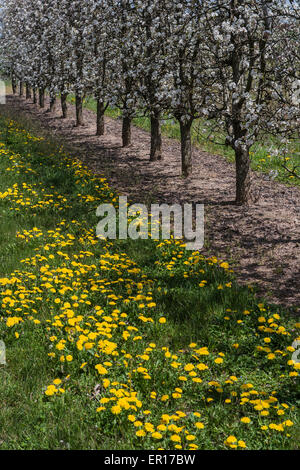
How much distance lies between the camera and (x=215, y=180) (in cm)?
1255

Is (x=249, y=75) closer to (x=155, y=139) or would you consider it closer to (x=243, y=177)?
(x=243, y=177)

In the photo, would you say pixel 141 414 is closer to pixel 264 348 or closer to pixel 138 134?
pixel 264 348

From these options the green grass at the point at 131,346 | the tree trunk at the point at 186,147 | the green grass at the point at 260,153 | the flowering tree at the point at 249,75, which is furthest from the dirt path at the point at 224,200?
the flowering tree at the point at 249,75

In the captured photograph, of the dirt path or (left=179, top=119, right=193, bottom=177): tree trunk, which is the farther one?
(left=179, top=119, right=193, bottom=177): tree trunk

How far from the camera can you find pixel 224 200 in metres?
10.8

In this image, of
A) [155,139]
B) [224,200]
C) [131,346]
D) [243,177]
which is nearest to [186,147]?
[155,139]

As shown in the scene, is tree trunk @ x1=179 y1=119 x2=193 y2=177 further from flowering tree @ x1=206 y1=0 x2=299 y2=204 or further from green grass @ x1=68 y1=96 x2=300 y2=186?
flowering tree @ x1=206 y1=0 x2=299 y2=204

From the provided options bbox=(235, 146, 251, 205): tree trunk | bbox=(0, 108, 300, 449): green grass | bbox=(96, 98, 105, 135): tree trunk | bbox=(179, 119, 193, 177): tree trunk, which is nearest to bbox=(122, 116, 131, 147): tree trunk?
bbox=(96, 98, 105, 135): tree trunk

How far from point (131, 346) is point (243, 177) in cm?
614

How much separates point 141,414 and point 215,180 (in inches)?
367

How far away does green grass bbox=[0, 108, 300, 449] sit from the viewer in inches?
156

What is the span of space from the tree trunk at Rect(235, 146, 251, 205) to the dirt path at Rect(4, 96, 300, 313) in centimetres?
31

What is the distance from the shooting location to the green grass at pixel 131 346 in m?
3.95

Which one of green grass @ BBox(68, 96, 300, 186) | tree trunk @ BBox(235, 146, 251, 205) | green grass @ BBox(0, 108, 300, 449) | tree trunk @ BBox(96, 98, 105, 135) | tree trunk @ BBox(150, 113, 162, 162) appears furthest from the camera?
tree trunk @ BBox(96, 98, 105, 135)
